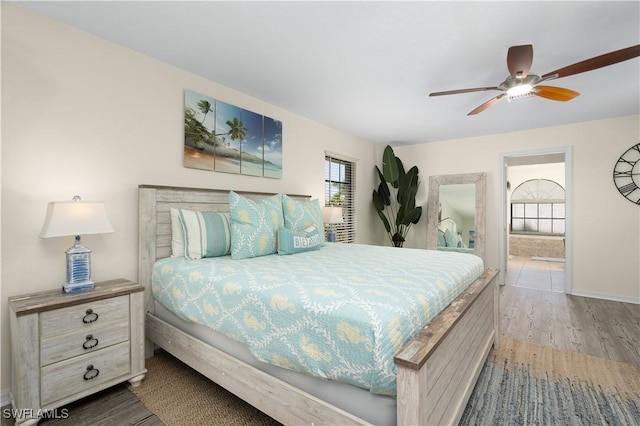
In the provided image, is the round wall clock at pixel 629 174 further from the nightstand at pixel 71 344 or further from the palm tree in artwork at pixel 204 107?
the nightstand at pixel 71 344

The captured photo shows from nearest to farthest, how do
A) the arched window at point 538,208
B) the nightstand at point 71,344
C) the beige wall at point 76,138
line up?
the nightstand at point 71,344 < the beige wall at point 76,138 < the arched window at point 538,208

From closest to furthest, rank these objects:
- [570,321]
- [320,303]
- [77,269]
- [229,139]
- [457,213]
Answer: [320,303]
[77,269]
[229,139]
[570,321]
[457,213]

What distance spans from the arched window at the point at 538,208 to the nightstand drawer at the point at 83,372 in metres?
9.26

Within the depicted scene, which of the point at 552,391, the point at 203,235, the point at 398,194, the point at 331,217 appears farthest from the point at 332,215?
the point at 552,391

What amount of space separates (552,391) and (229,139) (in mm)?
3331

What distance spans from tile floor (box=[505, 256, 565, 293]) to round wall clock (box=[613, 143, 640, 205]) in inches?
61.8

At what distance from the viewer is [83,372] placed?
176 centimetres

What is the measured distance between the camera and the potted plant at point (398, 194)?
17.0 feet

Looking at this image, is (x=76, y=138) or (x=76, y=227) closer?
(x=76, y=227)

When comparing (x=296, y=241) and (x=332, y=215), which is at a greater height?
(x=332, y=215)

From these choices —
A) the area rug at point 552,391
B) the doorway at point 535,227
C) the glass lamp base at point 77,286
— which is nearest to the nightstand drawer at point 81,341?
the glass lamp base at point 77,286

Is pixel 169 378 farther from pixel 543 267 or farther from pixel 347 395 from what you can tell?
Result: pixel 543 267

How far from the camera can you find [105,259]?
2242 mm

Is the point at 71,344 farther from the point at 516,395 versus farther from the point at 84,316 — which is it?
the point at 516,395
